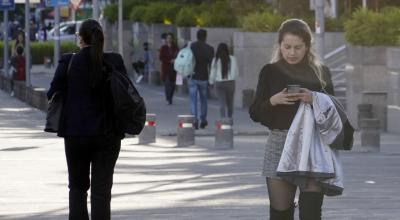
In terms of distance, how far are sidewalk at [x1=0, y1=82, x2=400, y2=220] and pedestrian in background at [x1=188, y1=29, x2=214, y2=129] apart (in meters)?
1.70

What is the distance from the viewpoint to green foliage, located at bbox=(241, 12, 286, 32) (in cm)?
3259

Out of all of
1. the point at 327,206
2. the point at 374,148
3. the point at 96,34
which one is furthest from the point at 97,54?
the point at 374,148

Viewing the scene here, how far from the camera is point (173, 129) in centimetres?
2650

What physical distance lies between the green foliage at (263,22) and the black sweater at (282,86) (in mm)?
24049

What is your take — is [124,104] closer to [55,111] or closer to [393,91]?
[55,111]

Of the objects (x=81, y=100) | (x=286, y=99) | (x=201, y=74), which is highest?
(x=286, y=99)

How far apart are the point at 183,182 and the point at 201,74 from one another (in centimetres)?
999

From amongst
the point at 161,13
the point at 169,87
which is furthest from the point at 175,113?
the point at 161,13

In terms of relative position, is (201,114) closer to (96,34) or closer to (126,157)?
(126,157)

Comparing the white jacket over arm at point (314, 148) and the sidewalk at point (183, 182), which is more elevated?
the white jacket over arm at point (314, 148)

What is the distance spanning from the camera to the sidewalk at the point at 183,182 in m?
13.3

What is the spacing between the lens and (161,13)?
154ft

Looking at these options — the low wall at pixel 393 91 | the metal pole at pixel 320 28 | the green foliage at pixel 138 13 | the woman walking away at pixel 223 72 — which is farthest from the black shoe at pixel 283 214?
the green foliage at pixel 138 13

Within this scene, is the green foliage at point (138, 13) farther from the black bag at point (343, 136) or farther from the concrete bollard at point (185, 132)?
the black bag at point (343, 136)
